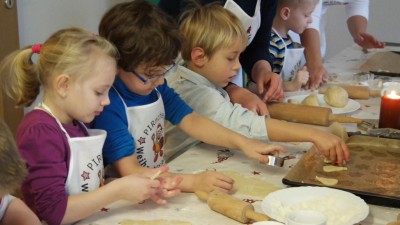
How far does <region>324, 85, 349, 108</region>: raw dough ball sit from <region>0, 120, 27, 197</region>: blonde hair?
1352 mm

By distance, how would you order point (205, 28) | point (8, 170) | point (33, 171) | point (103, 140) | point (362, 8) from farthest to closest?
1. point (362, 8)
2. point (205, 28)
3. point (103, 140)
4. point (33, 171)
5. point (8, 170)

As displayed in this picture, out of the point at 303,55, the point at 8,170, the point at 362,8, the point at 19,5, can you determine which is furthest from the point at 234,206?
the point at 362,8

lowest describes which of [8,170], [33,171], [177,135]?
[177,135]

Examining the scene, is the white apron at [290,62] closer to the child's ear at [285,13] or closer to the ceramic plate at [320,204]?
the child's ear at [285,13]

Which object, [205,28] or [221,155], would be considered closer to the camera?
[221,155]

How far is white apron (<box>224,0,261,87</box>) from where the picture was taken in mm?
1884

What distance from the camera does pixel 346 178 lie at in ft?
4.25

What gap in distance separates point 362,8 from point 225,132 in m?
2.06

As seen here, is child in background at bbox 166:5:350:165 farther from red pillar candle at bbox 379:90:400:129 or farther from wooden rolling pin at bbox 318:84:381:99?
wooden rolling pin at bbox 318:84:381:99

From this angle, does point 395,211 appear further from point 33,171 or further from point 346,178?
point 33,171

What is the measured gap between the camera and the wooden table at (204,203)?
1.11 m

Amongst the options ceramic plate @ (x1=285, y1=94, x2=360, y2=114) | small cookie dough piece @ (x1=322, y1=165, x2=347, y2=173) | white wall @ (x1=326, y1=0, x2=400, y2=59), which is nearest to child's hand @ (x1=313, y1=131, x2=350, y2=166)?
small cookie dough piece @ (x1=322, y1=165, x2=347, y2=173)

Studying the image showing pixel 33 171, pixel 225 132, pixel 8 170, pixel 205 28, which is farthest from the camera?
pixel 205 28

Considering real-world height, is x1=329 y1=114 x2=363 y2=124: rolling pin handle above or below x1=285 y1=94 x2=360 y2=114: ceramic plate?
above
